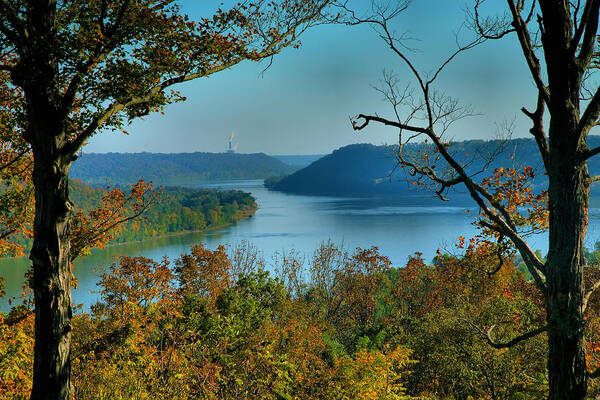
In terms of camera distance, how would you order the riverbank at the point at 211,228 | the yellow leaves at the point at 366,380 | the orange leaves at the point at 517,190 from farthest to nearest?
the riverbank at the point at 211,228 → the yellow leaves at the point at 366,380 → the orange leaves at the point at 517,190

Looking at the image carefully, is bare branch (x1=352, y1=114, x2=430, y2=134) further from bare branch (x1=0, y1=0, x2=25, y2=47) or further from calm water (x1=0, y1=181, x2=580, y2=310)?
calm water (x1=0, y1=181, x2=580, y2=310)

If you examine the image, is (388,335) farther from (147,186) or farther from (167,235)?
(167,235)

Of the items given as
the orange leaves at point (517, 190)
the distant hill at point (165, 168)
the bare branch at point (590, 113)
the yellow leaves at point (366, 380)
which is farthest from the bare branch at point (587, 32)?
the distant hill at point (165, 168)

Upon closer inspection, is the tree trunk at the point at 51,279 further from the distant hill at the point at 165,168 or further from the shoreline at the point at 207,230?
the distant hill at the point at 165,168

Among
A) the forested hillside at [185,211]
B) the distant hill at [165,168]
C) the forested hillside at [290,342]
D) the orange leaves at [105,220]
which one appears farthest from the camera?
the distant hill at [165,168]

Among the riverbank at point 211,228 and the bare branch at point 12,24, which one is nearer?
the bare branch at point 12,24

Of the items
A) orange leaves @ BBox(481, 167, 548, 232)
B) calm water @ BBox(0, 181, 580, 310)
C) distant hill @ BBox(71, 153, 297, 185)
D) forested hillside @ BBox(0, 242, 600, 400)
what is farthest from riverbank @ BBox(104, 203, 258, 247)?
distant hill @ BBox(71, 153, 297, 185)
